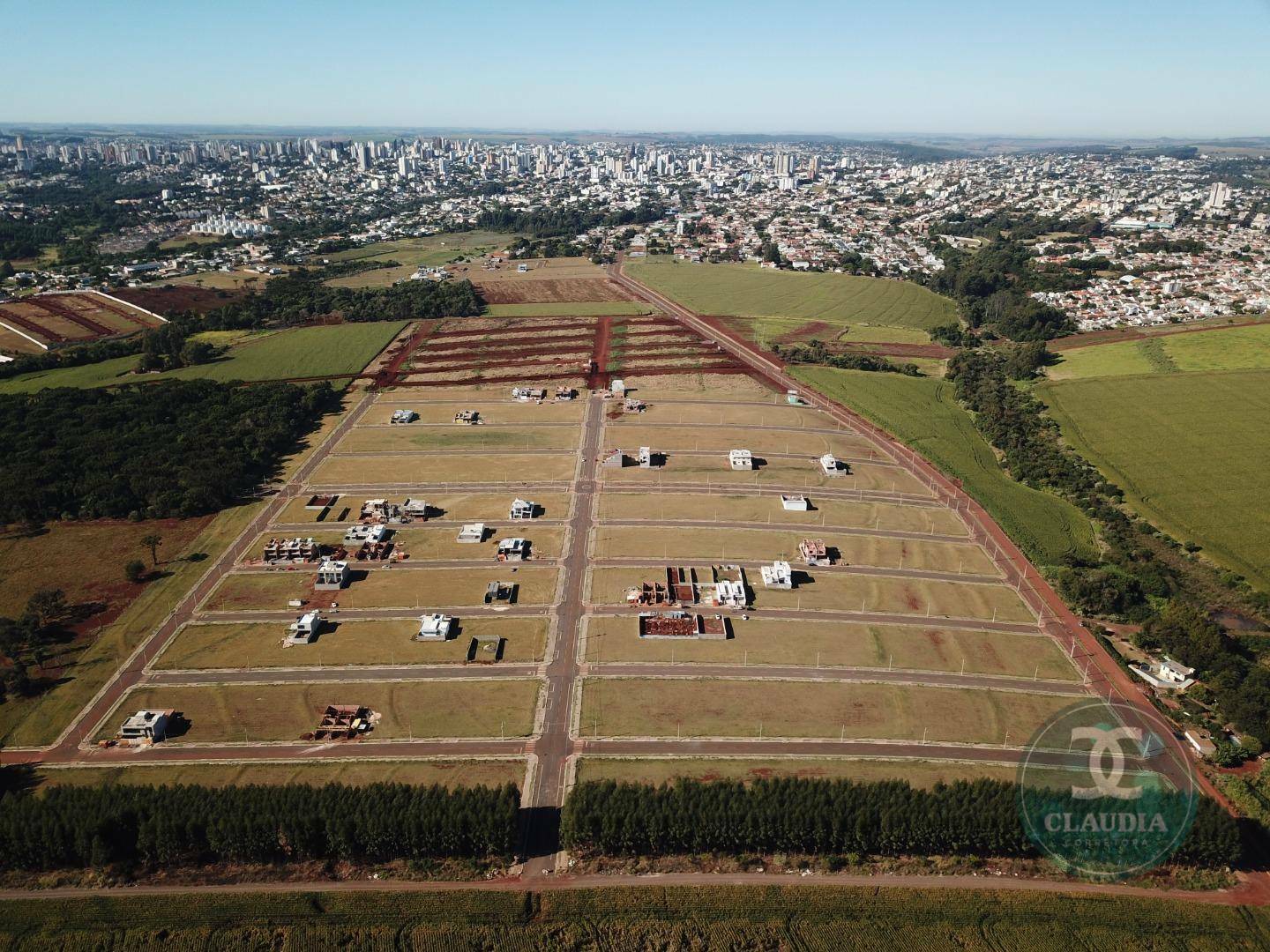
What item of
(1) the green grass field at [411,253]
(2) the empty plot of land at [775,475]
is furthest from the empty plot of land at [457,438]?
(1) the green grass field at [411,253]

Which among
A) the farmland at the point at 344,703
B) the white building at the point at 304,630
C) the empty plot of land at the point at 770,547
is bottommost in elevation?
the farmland at the point at 344,703

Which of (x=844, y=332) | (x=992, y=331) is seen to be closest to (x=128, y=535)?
(x=844, y=332)

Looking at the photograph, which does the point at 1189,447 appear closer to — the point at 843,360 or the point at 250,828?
the point at 843,360

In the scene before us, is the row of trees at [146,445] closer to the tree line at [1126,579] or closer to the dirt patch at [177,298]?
the dirt patch at [177,298]

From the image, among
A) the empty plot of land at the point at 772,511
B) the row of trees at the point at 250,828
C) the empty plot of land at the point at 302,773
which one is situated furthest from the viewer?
the empty plot of land at the point at 772,511

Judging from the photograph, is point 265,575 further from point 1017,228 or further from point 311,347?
point 1017,228

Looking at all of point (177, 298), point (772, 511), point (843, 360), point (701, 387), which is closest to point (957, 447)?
point (772, 511)

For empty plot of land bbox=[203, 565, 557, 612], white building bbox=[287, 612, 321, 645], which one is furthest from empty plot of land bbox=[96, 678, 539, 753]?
empty plot of land bbox=[203, 565, 557, 612]
